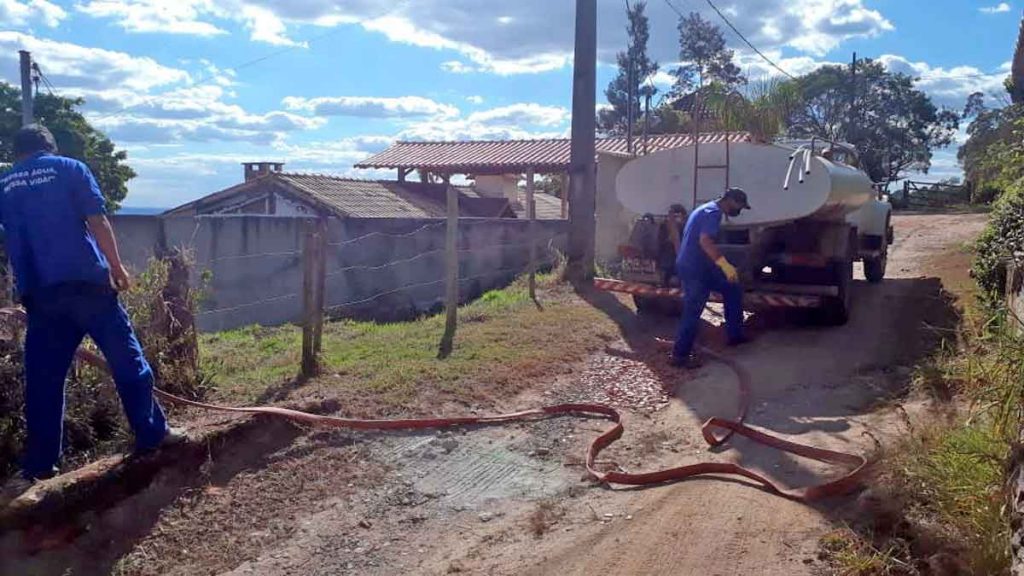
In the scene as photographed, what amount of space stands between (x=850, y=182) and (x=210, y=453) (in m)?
8.00

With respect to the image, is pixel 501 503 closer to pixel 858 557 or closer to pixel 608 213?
pixel 858 557

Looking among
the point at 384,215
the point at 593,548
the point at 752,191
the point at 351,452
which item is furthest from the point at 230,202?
the point at 593,548

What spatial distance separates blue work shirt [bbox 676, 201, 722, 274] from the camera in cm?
824

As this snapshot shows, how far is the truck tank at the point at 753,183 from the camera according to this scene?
371 inches

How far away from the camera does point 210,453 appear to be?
5504 mm

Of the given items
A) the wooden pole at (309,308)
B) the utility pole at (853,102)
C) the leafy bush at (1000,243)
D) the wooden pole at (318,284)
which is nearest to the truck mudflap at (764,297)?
the leafy bush at (1000,243)

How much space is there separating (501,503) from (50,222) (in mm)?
2919

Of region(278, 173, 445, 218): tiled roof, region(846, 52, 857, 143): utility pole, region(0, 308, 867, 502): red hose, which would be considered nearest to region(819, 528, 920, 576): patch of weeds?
region(0, 308, 867, 502): red hose

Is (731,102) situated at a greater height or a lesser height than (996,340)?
greater

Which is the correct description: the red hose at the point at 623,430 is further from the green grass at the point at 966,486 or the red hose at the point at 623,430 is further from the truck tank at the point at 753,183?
the truck tank at the point at 753,183

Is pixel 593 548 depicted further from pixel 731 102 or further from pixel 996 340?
pixel 731 102

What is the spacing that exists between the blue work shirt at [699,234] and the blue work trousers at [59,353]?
502 centimetres

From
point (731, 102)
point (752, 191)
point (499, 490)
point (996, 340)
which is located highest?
point (731, 102)

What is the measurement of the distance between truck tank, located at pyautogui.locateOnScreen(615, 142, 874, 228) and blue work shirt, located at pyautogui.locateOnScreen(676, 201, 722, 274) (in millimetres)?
1553
